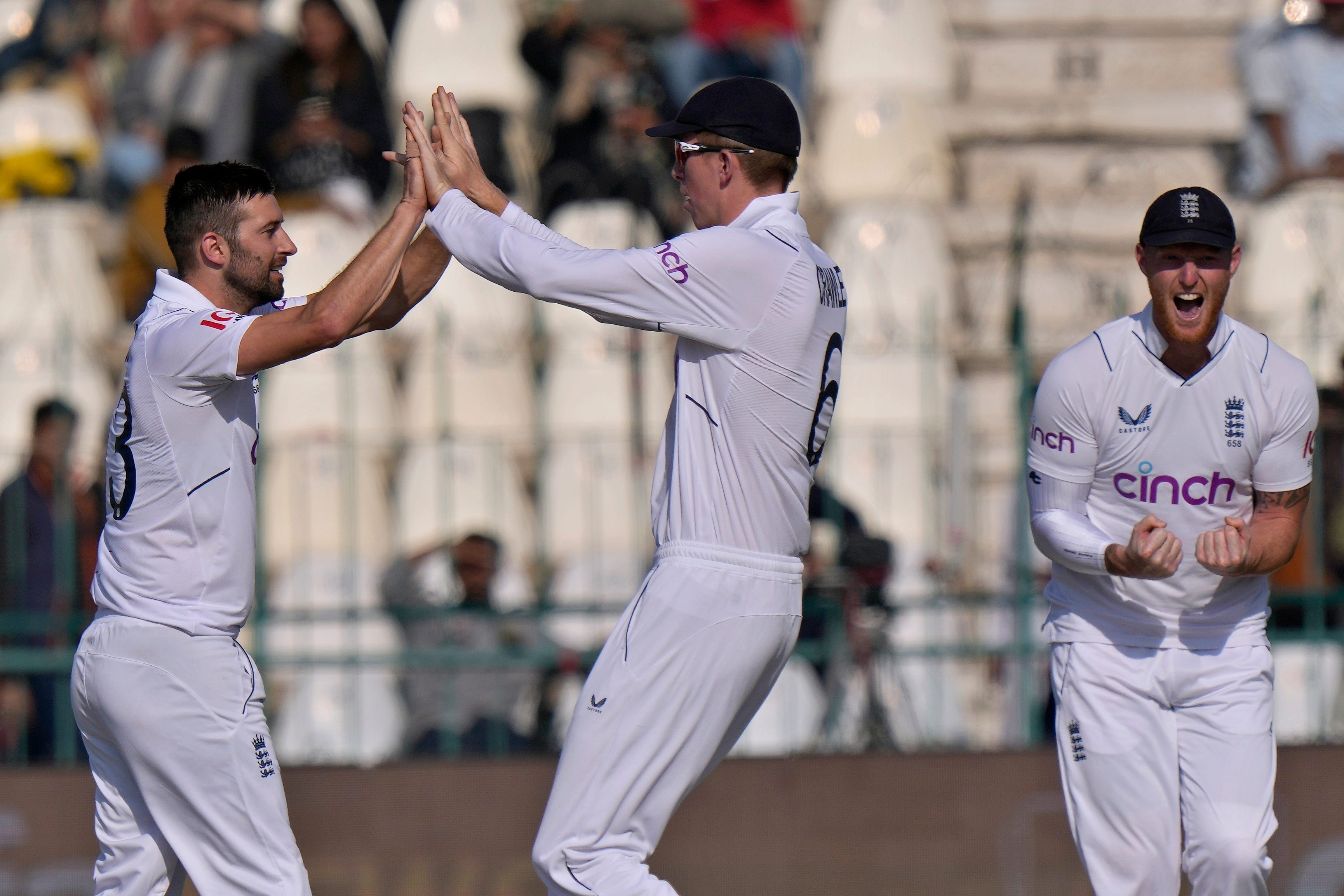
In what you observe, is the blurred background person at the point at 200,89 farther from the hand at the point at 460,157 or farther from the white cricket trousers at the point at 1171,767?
the white cricket trousers at the point at 1171,767

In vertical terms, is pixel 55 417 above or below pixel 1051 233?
below

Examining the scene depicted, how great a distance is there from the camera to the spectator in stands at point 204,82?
9.95m

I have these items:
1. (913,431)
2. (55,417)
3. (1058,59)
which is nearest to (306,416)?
(55,417)

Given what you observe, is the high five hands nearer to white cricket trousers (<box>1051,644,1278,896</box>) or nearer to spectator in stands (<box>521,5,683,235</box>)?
white cricket trousers (<box>1051,644,1278,896</box>)

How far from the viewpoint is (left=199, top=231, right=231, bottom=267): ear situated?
4469mm

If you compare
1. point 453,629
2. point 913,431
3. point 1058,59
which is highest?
point 1058,59

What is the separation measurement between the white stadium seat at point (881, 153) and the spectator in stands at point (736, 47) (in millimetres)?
378

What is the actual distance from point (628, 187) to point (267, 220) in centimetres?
477

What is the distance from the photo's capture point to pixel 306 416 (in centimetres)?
823

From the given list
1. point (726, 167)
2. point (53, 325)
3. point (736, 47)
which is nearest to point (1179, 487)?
point (726, 167)

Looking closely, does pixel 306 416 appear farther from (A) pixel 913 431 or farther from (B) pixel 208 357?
(B) pixel 208 357

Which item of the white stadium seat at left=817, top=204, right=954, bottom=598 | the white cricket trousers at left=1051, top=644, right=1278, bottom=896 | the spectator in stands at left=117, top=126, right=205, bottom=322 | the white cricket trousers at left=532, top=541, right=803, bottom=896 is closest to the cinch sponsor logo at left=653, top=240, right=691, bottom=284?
the white cricket trousers at left=532, top=541, right=803, bottom=896

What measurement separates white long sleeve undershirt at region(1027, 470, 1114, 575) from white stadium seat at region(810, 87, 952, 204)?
5.09 m

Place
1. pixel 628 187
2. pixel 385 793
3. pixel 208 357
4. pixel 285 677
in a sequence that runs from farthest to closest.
A: 1. pixel 628 187
2. pixel 285 677
3. pixel 385 793
4. pixel 208 357
